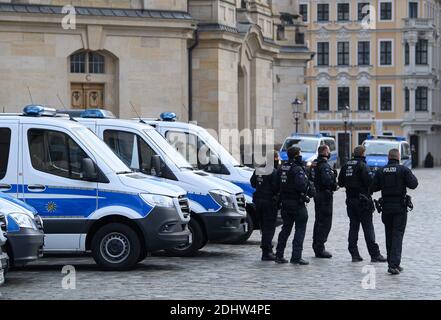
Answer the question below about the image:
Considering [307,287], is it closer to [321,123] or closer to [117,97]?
[117,97]

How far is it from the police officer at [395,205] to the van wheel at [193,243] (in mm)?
3703

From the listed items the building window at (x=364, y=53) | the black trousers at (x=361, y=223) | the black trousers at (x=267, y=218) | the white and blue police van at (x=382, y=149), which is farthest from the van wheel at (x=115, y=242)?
the building window at (x=364, y=53)

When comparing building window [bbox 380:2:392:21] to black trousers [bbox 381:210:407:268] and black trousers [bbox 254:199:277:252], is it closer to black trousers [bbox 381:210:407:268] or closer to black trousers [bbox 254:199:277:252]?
black trousers [bbox 254:199:277:252]

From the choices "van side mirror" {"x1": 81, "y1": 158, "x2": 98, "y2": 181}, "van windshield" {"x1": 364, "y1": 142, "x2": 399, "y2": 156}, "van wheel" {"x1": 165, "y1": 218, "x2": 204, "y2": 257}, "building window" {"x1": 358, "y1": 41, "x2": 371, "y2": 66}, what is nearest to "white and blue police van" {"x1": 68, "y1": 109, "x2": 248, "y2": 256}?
"van wheel" {"x1": 165, "y1": 218, "x2": 204, "y2": 257}

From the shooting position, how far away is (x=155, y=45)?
40812 mm

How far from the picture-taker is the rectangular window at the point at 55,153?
19297 mm

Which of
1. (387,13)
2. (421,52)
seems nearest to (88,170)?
(387,13)

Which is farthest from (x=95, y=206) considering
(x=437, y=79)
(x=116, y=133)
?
(x=437, y=79)

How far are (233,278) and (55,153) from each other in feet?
10.9

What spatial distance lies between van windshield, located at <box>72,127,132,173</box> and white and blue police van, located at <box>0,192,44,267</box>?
2254 mm

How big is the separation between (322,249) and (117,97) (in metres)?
19.8

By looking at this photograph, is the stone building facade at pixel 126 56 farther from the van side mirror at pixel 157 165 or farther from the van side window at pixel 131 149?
the van side mirror at pixel 157 165

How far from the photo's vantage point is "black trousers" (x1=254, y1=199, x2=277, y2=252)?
69.7 ft
